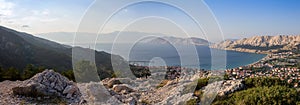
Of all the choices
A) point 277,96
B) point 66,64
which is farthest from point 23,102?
point 66,64

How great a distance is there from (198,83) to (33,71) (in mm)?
11766

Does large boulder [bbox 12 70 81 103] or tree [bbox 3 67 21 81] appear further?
tree [bbox 3 67 21 81]

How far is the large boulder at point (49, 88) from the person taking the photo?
11.8m

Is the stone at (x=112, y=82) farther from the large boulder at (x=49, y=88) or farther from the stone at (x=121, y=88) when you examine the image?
the large boulder at (x=49, y=88)

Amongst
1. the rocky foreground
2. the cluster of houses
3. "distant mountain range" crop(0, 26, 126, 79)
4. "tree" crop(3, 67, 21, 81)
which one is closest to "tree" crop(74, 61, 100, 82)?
the rocky foreground

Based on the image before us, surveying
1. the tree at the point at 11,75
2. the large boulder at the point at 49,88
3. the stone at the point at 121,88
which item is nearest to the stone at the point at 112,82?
the stone at the point at 121,88

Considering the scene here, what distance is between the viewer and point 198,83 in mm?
13266

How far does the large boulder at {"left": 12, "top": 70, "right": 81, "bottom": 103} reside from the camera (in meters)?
11.8

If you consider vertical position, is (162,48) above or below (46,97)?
above

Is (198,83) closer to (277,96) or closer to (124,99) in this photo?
(124,99)

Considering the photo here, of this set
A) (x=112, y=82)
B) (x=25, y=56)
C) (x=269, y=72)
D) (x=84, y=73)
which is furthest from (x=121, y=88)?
(x=25, y=56)

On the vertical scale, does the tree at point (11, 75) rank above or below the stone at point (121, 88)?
above

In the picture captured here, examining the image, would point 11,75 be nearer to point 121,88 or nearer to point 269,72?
point 121,88

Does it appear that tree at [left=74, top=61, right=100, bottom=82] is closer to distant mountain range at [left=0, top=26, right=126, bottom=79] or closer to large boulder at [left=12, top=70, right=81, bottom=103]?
large boulder at [left=12, top=70, right=81, bottom=103]
